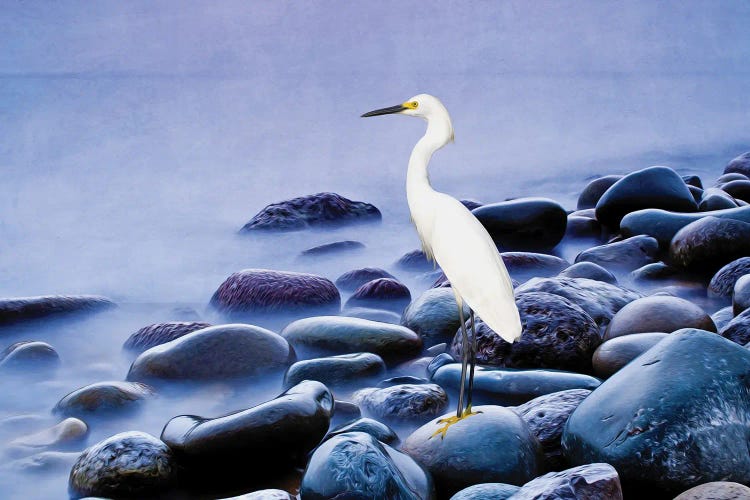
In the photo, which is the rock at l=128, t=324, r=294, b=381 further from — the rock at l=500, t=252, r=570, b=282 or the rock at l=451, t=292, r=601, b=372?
the rock at l=500, t=252, r=570, b=282

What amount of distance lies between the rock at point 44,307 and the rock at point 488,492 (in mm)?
2322

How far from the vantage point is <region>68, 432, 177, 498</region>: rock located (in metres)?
2.05

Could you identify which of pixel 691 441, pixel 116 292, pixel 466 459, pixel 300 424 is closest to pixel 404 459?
pixel 466 459

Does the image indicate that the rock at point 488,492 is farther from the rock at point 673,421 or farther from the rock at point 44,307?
the rock at point 44,307

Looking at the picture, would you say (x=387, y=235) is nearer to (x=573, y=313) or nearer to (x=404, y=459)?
(x=573, y=313)

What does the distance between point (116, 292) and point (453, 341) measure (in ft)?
6.55

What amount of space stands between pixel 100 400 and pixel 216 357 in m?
0.36

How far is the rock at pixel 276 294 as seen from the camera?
354 centimetres

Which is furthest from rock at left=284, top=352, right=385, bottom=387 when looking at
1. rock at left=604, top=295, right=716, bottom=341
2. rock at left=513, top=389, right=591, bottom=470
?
rock at left=604, top=295, right=716, bottom=341

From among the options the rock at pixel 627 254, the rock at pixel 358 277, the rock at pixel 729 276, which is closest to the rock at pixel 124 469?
the rock at pixel 358 277

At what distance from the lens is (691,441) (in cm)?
182

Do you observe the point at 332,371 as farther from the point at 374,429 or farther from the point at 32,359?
the point at 32,359

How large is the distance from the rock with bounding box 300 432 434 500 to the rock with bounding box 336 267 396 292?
2078 millimetres

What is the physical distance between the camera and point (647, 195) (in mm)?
4461
